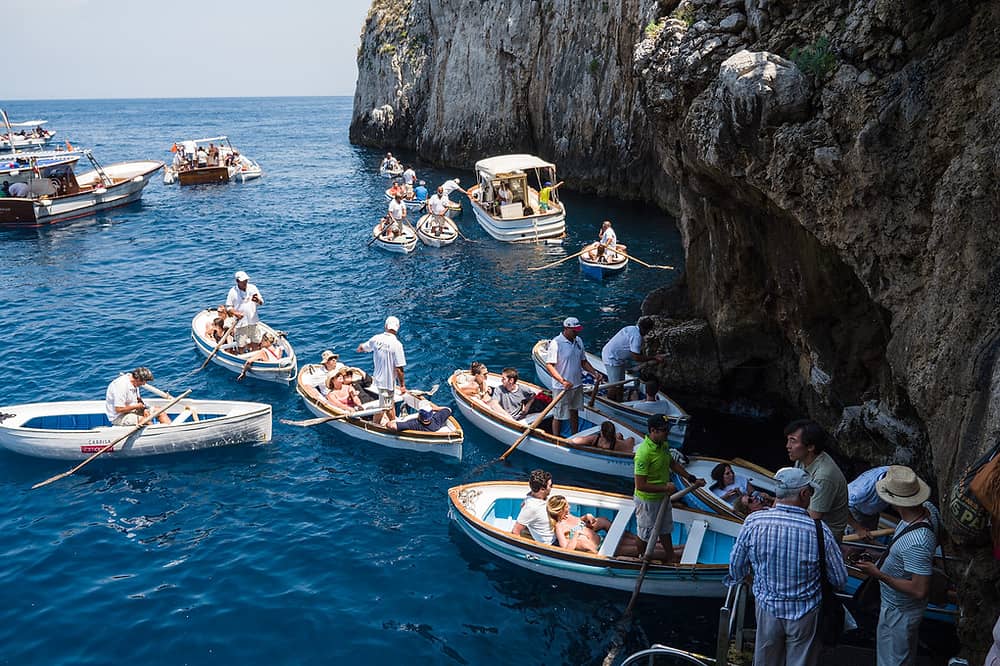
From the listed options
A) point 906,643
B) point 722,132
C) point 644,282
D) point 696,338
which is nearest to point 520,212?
point 644,282

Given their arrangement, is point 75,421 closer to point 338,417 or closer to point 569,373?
point 338,417

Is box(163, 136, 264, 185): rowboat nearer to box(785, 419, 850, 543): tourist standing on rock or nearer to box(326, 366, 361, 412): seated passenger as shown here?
box(326, 366, 361, 412): seated passenger

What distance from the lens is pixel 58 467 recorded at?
1573 cm

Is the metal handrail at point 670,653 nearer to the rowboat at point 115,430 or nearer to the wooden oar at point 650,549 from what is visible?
the wooden oar at point 650,549

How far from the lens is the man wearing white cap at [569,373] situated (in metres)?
15.1

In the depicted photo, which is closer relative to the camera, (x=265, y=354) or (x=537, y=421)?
(x=537, y=421)

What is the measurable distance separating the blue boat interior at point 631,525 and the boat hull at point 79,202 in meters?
37.0

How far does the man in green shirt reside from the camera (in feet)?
32.4

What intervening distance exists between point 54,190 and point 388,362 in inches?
1381

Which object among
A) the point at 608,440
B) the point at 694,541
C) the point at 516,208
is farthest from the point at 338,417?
the point at 516,208

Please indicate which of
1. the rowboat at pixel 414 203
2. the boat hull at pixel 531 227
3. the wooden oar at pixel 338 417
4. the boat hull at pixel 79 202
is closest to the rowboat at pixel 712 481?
the wooden oar at pixel 338 417

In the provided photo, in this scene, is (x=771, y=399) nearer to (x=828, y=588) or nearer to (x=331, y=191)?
→ (x=828, y=588)

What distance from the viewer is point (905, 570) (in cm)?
759

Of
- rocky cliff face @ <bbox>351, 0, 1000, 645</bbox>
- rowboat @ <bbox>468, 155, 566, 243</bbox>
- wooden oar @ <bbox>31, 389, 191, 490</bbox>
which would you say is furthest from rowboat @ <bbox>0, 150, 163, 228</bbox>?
rocky cliff face @ <bbox>351, 0, 1000, 645</bbox>
